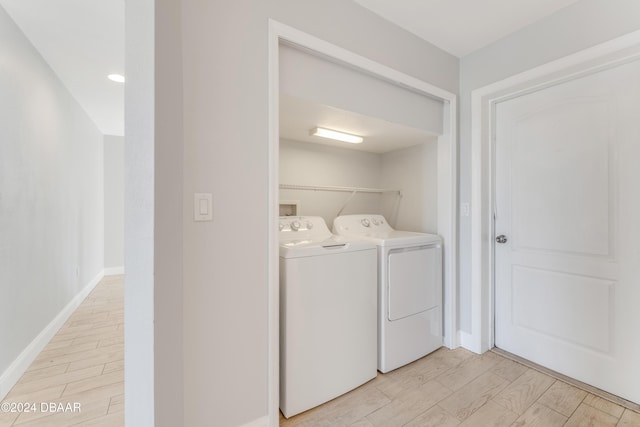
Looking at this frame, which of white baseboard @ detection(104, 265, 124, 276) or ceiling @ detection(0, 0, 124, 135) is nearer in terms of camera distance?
ceiling @ detection(0, 0, 124, 135)

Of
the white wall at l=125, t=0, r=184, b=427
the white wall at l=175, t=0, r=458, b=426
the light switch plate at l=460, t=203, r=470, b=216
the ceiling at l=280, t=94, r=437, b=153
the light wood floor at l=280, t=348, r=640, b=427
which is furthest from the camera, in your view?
the light switch plate at l=460, t=203, r=470, b=216

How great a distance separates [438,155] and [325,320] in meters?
1.68

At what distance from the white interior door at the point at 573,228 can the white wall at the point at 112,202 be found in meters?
5.74

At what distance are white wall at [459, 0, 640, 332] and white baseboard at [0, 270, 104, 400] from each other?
321 cm

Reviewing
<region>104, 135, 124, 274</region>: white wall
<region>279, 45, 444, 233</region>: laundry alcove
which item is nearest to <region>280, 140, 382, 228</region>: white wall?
<region>279, 45, 444, 233</region>: laundry alcove

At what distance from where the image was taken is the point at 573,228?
1731 millimetres

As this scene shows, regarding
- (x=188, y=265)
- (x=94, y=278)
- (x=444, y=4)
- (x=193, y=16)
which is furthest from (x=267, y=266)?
(x=94, y=278)

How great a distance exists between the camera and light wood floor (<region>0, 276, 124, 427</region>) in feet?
4.75

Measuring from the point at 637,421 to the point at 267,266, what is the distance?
6.96 ft

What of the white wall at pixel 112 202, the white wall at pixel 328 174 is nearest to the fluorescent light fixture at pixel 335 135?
the white wall at pixel 328 174

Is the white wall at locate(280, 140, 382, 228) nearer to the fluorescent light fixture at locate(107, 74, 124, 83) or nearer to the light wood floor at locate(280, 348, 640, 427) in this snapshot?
the light wood floor at locate(280, 348, 640, 427)

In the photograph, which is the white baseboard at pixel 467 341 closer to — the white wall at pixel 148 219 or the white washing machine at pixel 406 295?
the white washing machine at pixel 406 295

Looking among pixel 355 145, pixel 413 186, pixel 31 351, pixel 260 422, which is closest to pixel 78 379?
pixel 31 351

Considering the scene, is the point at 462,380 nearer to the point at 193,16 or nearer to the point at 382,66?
the point at 382,66
